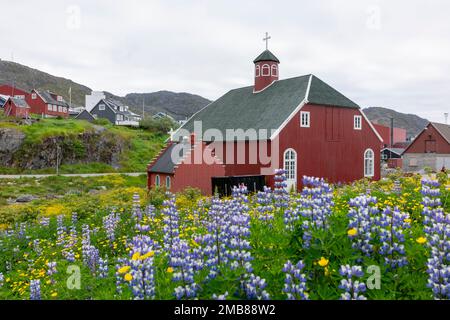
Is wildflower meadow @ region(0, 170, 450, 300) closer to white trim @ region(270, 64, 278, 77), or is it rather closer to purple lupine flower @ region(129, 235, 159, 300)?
purple lupine flower @ region(129, 235, 159, 300)

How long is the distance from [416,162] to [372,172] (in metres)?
24.5

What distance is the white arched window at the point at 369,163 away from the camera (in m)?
32.6

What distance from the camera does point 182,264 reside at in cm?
412

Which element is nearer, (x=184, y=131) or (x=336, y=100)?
(x=336, y=100)

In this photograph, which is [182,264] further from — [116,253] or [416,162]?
[416,162]

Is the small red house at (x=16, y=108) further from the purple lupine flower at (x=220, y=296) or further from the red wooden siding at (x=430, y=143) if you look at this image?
the purple lupine flower at (x=220, y=296)

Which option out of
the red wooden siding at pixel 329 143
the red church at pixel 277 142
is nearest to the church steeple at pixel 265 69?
the red church at pixel 277 142

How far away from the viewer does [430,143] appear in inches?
2057

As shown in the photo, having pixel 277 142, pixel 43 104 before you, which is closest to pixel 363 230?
pixel 277 142

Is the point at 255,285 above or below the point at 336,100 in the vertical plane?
below

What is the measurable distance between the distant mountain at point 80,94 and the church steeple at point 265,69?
93423 mm

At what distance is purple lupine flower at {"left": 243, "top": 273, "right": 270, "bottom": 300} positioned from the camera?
374 centimetres
